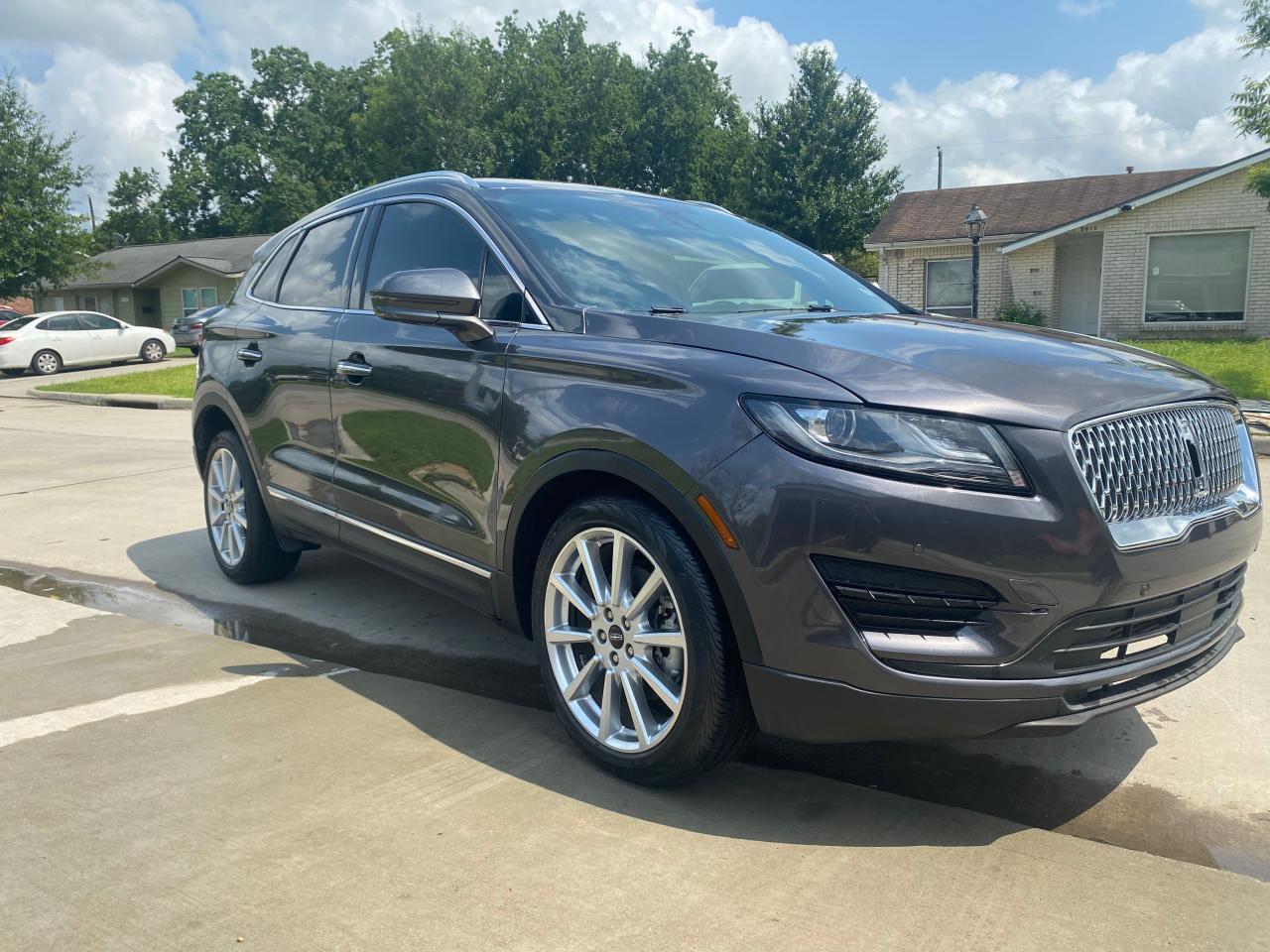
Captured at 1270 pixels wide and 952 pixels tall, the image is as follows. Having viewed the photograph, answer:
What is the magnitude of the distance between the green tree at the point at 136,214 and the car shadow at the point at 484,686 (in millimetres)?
71325

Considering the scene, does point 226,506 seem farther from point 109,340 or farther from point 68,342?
point 109,340

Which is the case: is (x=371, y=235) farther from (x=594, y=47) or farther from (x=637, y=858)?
(x=594, y=47)

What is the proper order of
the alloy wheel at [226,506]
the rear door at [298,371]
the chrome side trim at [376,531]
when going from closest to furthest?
the chrome side trim at [376,531] < the rear door at [298,371] < the alloy wheel at [226,506]

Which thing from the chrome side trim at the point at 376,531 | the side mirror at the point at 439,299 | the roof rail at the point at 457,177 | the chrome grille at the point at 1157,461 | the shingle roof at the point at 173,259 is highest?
the shingle roof at the point at 173,259

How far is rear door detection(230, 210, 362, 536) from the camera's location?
443 centimetres

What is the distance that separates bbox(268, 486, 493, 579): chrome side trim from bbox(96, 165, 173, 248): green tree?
72.0 m

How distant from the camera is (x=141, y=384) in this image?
21938 mm

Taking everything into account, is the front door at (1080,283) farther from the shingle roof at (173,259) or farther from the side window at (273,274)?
the shingle roof at (173,259)

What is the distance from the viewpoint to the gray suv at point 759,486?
246cm

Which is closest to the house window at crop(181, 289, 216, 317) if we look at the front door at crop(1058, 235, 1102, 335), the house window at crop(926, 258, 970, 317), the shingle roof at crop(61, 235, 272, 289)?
A: the shingle roof at crop(61, 235, 272, 289)

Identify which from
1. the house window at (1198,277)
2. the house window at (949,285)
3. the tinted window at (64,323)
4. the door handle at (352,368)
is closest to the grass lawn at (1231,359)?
the house window at (1198,277)

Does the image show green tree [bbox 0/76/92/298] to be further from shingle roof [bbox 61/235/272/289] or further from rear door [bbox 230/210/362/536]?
rear door [bbox 230/210/362/536]

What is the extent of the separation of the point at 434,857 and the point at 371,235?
272 cm

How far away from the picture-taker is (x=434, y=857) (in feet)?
8.73
